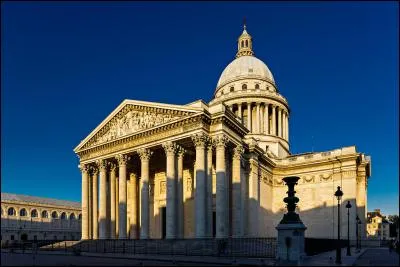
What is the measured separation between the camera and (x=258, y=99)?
65062mm

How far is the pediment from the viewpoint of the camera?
37816 millimetres

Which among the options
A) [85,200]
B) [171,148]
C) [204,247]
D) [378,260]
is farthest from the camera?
[85,200]

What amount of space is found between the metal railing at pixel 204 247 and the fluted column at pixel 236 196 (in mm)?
5791

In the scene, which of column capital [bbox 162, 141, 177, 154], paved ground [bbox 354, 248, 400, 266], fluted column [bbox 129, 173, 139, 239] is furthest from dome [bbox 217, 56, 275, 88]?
paved ground [bbox 354, 248, 400, 266]

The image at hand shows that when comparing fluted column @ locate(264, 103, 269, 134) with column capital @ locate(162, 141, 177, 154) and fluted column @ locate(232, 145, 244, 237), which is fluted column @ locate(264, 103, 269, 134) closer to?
fluted column @ locate(232, 145, 244, 237)

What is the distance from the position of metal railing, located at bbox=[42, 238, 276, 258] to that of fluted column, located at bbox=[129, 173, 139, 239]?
6.50 metres

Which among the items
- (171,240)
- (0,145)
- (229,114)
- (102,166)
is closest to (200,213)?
(171,240)

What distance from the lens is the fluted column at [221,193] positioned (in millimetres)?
34938

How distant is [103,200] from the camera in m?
45.1

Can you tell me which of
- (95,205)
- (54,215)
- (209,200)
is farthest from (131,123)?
(54,215)

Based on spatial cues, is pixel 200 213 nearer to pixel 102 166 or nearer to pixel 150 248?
pixel 150 248

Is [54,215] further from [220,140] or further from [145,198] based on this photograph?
[220,140]

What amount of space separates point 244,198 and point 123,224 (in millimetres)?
14308

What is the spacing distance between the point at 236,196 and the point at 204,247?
26.4 feet
